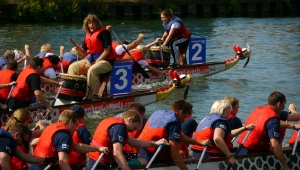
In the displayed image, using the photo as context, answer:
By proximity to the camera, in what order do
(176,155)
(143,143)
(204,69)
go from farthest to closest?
1. (204,69)
2. (176,155)
3. (143,143)

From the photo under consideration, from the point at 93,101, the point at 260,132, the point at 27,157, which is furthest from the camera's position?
the point at 93,101

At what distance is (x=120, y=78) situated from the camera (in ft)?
49.6

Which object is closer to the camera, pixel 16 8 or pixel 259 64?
pixel 259 64

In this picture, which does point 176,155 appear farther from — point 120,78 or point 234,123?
point 120,78

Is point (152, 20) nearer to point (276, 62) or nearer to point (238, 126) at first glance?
point (276, 62)

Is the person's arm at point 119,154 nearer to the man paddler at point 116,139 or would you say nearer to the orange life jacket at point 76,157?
the man paddler at point 116,139

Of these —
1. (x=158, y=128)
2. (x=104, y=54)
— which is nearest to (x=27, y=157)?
(x=158, y=128)

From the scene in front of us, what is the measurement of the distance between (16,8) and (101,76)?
2153 cm

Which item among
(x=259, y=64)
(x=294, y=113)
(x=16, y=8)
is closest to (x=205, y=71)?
(x=259, y=64)

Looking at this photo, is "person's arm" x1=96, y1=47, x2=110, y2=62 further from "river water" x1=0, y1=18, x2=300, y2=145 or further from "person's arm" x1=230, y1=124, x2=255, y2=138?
"person's arm" x1=230, y1=124, x2=255, y2=138

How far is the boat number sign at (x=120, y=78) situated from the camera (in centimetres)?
1495

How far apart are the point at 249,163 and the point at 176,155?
128cm

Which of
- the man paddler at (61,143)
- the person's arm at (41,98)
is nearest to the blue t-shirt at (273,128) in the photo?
the man paddler at (61,143)

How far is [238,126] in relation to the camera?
1049cm
